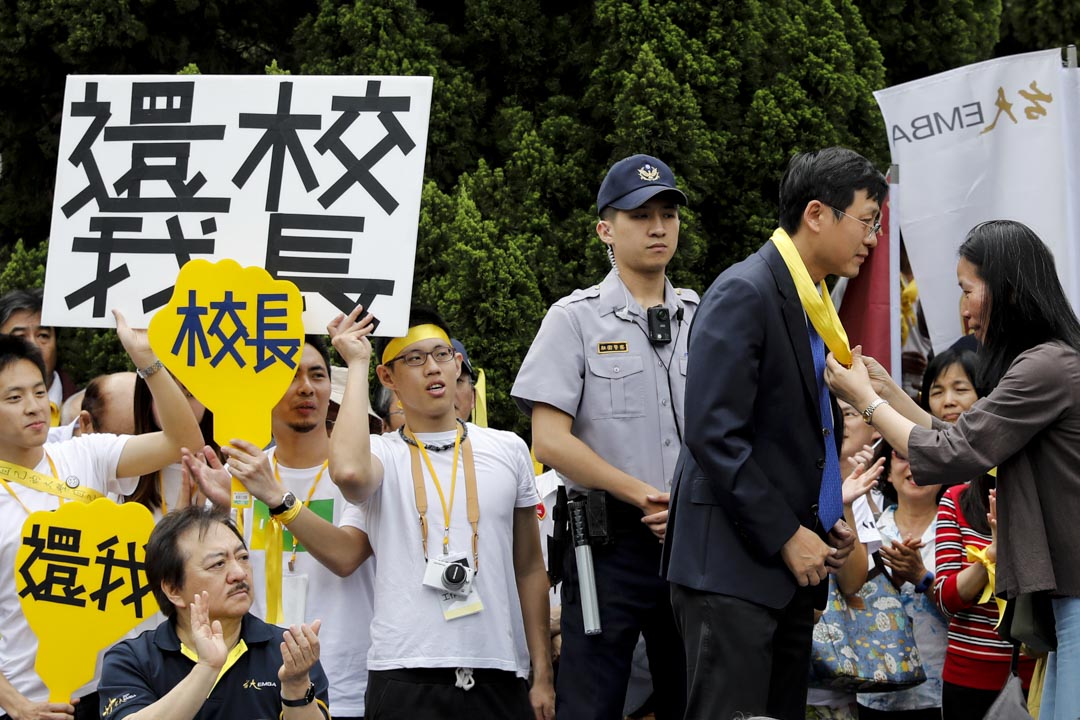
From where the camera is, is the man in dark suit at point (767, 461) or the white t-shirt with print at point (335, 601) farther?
the white t-shirt with print at point (335, 601)

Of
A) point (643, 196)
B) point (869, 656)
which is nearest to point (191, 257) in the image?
point (643, 196)

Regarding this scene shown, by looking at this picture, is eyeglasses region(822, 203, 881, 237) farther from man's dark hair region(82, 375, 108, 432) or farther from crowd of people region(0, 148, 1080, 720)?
man's dark hair region(82, 375, 108, 432)

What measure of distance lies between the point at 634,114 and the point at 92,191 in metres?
4.44

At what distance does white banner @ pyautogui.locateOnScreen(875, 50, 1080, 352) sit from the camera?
270 inches

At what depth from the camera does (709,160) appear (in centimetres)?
871

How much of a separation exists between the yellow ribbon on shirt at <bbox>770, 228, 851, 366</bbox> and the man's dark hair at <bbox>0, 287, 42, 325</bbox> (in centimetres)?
393

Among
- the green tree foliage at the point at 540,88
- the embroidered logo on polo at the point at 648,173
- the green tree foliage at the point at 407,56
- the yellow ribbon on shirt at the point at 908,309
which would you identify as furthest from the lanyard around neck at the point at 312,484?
the yellow ribbon on shirt at the point at 908,309

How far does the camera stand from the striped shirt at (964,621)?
5.11m

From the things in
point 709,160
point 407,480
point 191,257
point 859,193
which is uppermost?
point 709,160

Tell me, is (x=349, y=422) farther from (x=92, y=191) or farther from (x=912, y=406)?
(x=912, y=406)

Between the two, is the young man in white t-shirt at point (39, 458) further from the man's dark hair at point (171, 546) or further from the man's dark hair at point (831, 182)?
the man's dark hair at point (831, 182)

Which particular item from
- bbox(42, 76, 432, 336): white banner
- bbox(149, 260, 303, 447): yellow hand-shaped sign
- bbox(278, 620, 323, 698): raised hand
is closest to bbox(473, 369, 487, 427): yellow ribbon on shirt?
bbox(42, 76, 432, 336): white banner

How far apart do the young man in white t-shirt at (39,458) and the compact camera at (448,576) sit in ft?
3.45

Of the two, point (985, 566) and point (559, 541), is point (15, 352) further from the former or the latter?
point (985, 566)
